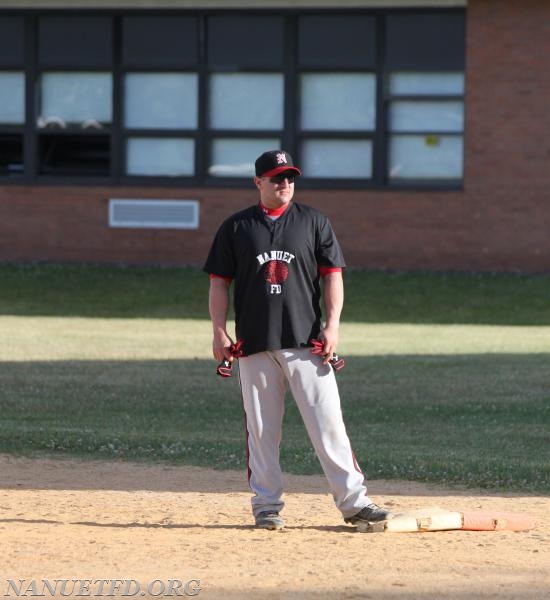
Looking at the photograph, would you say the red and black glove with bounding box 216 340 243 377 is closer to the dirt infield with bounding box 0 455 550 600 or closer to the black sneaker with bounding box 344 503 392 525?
the dirt infield with bounding box 0 455 550 600

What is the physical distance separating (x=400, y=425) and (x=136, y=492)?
13.4 ft

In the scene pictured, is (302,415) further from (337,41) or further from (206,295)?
(337,41)

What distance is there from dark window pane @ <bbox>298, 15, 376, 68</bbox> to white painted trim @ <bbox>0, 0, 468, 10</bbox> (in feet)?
0.97

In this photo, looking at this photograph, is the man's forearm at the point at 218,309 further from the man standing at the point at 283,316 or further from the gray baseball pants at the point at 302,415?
the gray baseball pants at the point at 302,415

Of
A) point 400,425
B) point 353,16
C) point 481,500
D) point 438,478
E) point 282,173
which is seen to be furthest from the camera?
point 353,16

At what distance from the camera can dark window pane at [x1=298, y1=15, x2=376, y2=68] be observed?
26.4 meters

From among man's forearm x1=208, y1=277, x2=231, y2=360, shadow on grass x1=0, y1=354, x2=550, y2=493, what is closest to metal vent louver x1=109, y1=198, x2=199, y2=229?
shadow on grass x1=0, y1=354, x2=550, y2=493

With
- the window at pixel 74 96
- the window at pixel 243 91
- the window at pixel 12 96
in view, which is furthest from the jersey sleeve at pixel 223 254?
the window at pixel 12 96

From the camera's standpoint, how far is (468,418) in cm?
1398

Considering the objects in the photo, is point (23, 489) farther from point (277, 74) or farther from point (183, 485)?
point (277, 74)

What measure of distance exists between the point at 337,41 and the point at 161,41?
3.23 m

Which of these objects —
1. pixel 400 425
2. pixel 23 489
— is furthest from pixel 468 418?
pixel 23 489

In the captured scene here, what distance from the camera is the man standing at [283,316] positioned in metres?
8.23

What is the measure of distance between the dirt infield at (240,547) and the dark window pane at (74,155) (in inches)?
691
